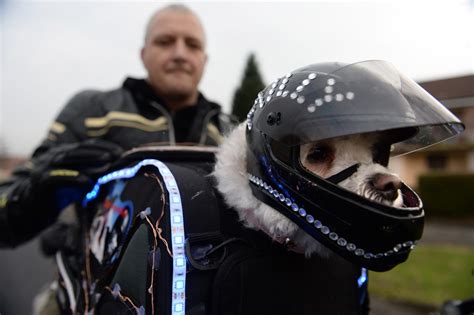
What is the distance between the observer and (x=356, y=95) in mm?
951

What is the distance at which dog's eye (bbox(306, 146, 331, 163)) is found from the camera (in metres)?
1.02

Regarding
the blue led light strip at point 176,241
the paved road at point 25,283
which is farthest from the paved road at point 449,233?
the blue led light strip at point 176,241

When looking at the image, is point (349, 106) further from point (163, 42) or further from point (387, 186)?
point (163, 42)

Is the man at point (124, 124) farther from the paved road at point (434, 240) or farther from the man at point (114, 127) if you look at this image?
the paved road at point (434, 240)

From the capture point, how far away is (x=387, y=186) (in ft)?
3.08

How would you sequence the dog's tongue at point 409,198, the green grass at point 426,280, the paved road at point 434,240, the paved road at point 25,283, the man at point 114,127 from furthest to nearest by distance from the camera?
the green grass at point 426,280 < the paved road at point 434,240 < the paved road at point 25,283 < the man at point 114,127 < the dog's tongue at point 409,198

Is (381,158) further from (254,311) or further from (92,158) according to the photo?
(92,158)

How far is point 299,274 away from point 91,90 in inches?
62.2

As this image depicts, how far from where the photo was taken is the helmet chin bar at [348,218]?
0.90m

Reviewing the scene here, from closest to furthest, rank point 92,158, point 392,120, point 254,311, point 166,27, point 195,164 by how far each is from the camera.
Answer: point 392,120
point 254,311
point 195,164
point 92,158
point 166,27

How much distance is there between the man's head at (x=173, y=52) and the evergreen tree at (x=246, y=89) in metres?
0.33

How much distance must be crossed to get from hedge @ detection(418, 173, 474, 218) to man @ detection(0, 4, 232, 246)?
42.1ft

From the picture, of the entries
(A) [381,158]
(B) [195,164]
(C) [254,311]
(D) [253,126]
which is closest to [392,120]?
(A) [381,158]

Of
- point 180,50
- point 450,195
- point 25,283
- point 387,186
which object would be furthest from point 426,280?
point 450,195
